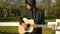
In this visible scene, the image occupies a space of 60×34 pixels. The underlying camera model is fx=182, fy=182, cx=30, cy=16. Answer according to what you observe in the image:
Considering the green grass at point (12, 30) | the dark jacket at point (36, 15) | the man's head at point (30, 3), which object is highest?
the man's head at point (30, 3)

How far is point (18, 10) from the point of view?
5.75 ft

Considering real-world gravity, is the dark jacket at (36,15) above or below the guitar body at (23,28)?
above

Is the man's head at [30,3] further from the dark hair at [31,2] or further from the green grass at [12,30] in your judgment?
the green grass at [12,30]

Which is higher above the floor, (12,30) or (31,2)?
(31,2)

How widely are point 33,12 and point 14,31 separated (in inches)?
10.3

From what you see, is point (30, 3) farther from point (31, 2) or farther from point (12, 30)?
point (12, 30)

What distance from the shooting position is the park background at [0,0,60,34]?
173 centimetres

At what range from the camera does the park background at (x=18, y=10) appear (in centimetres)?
173

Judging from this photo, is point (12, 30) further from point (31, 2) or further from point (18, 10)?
point (31, 2)

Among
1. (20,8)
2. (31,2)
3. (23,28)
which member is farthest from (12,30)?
(31,2)

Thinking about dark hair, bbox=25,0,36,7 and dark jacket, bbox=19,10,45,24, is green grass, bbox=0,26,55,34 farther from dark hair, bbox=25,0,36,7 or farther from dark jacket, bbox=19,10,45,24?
dark hair, bbox=25,0,36,7

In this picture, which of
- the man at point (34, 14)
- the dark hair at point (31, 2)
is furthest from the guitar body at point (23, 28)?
the dark hair at point (31, 2)

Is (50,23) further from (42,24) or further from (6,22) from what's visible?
(6,22)

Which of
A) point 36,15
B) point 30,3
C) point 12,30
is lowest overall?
point 12,30
